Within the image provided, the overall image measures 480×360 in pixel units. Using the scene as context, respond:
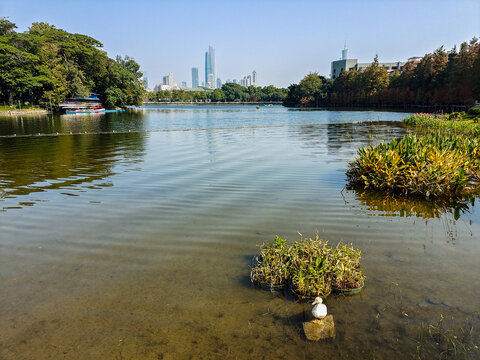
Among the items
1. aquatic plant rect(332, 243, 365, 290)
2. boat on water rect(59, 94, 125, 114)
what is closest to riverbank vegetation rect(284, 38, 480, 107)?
aquatic plant rect(332, 243, 365, 290)

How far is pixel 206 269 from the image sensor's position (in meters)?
5.54

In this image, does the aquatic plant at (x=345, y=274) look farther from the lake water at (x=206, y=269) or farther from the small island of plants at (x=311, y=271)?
the lake water at (x=206, y=269)

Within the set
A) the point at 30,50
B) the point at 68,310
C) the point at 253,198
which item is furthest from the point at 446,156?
the point at 30,50

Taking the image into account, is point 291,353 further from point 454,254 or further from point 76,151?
point 76,151

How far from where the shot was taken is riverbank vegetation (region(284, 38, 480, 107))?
6688 cm

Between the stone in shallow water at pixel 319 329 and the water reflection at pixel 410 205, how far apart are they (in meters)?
4.63

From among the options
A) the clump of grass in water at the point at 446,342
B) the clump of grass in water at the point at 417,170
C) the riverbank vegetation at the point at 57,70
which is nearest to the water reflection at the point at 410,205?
the clump of grass in water at the point at 417,170

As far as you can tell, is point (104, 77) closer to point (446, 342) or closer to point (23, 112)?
point (23, 112)

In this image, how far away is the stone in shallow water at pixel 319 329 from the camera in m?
3.95

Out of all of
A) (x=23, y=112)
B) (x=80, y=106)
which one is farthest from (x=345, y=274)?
(x=23, y=112)

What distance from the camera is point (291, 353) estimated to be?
373cm

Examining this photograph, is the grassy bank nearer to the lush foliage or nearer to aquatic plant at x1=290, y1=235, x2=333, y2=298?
aquatic plant at x1=290, y1=235, x2=333, y2=298

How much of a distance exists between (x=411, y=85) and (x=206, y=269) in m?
98.5

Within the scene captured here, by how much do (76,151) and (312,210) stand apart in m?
16.3
